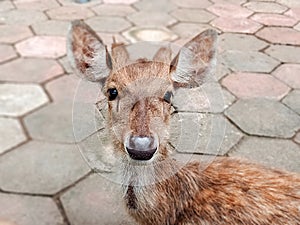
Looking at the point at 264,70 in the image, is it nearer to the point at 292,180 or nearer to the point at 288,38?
the point at 288,38

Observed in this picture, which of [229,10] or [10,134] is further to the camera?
[229,10]

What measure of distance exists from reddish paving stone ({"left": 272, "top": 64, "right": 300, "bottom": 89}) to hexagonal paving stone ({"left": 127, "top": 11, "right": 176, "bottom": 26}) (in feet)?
4.27

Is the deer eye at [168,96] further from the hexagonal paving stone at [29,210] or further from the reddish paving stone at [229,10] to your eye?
the reddish paving stone at [229,10]

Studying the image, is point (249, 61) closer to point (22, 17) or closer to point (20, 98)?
point (20, 98)

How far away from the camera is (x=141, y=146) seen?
5.88ft

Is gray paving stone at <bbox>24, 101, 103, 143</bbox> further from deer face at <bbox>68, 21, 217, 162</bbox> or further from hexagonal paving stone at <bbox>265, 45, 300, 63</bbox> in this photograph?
hexagonal paving stone at <bbox>265, 45, 300, 63</bbox>

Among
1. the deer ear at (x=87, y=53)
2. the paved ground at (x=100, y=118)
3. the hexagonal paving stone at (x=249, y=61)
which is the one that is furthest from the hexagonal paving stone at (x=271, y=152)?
the deer ear at (x=87, y=53)

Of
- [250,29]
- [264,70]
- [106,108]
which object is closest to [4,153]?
[106,108]

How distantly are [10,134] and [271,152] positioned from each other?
70.6 inches

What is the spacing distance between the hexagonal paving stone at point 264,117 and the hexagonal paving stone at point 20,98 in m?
1.45

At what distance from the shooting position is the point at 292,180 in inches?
91.3

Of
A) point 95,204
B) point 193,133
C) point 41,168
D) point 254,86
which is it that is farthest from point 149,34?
point 193,133

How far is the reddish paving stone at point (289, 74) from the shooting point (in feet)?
13.3

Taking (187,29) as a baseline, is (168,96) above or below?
above
